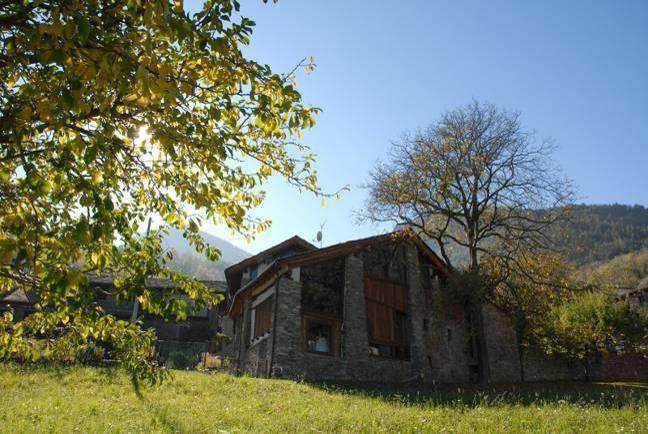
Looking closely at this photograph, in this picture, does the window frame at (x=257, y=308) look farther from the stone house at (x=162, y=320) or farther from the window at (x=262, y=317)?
the stone house at (x=162, y=320)

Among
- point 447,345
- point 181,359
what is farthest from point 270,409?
point 447,345

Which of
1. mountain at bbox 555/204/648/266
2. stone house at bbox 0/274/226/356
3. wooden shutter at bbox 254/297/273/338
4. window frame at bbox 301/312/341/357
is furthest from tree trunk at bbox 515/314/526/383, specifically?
mountain at bbox 555/204/648/266

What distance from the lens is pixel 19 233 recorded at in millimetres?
3881

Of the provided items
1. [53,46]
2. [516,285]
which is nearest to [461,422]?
[53,46]

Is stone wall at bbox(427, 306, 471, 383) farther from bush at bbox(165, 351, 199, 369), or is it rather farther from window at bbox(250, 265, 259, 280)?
Answer: bush at bbox(165, 351, 199, 369)

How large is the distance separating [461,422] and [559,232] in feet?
57.0

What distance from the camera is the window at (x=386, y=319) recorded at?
2272cm

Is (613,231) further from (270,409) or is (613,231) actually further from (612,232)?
(270,409)

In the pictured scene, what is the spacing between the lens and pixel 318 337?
68.6 feet

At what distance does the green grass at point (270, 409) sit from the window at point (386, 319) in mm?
5545

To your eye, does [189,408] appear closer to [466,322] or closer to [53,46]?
[53,46]

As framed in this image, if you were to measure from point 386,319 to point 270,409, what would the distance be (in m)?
12.4

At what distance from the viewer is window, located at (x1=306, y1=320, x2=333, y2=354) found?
2048 cm

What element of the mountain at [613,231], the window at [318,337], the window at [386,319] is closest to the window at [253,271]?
the window at [386,319]
